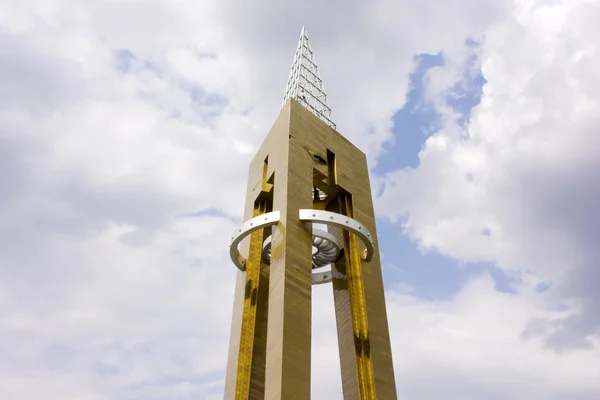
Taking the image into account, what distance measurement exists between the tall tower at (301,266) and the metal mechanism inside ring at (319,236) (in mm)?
42

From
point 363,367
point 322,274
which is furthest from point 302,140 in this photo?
point 363,367

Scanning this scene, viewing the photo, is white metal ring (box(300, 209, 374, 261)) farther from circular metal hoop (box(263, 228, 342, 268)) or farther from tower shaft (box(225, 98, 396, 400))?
circular metal hoop (box(263, 228, 342, 268))

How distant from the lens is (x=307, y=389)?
17.3m

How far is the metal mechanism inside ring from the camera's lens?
20.9 metres

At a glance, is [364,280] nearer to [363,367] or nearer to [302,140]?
[363,367]

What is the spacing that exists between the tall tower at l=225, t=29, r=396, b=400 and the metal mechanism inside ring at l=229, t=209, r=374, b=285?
0.04 meters

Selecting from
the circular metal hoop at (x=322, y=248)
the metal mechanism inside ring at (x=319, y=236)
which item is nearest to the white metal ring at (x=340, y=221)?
the metal mechanism inside ring at (x=319, y=236)

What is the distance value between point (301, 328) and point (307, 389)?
6.37 feet

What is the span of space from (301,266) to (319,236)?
303 cm

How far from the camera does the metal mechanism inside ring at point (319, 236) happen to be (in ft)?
68.5

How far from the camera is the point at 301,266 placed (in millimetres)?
19750

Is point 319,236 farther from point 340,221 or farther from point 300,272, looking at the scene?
point 300,272

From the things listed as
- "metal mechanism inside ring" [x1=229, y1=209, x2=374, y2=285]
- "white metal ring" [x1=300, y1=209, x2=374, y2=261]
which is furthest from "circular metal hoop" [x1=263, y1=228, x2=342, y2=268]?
"white metal ring" [x1=300, y1=209, x2=374, y2=261]

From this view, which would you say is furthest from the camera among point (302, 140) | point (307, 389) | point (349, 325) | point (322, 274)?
point (322, 274)
